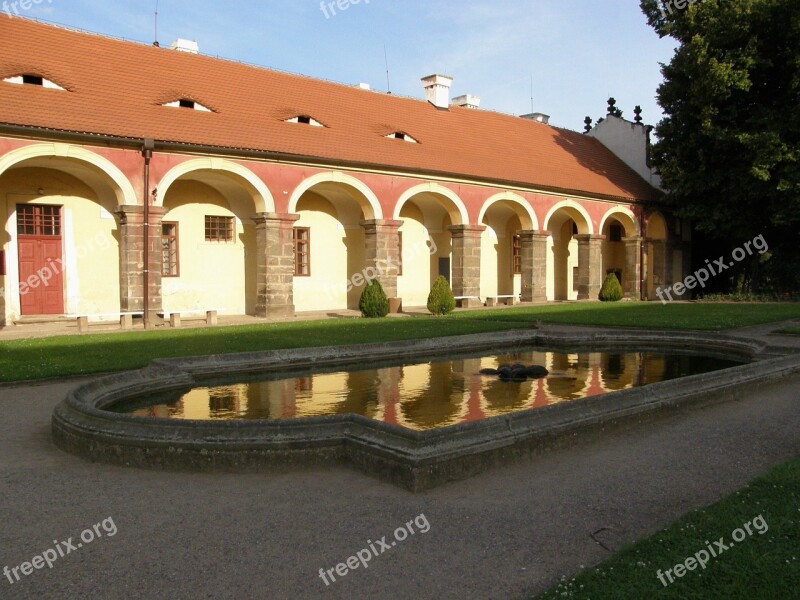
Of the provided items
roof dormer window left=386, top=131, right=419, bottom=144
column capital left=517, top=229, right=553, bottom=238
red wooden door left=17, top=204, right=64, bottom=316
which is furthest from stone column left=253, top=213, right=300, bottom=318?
column capital left=517, top=229, right=553, bottom=238

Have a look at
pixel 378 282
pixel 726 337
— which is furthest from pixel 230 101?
pixel 726 337

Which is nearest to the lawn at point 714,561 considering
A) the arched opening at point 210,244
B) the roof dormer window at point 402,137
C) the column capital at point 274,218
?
the column capital at point 274,218

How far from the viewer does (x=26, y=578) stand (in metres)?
3.66

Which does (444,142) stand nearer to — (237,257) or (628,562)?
(237,257)

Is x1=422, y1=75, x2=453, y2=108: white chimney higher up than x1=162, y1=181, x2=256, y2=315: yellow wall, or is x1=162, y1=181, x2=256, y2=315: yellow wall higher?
x1=422, y1=75, x2=453, y2=108: white chimney

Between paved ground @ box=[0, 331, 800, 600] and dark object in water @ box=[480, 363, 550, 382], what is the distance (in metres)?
3.07

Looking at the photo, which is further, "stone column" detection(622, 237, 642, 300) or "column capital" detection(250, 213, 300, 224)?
"stone column" detection(622, 237, 642, 300)

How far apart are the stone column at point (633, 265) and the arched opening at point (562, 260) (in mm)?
2158

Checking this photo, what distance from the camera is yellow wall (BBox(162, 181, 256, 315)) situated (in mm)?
19812

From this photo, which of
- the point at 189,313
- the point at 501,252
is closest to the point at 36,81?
the point at 189,313

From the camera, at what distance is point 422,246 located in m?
26.0

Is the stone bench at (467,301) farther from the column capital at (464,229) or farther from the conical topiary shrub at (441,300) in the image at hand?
the conical topiary shrub at (441,300)

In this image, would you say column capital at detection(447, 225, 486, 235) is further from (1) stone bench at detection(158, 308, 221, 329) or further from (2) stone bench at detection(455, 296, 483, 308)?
(1) stone bench at detection(158, 308, 221, 329)

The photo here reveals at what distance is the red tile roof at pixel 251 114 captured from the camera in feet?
56.0
